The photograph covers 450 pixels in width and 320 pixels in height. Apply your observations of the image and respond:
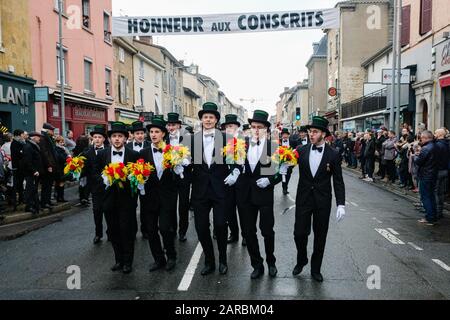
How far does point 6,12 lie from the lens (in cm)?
1575

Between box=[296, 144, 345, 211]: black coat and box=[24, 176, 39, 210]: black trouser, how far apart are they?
7.20 metres

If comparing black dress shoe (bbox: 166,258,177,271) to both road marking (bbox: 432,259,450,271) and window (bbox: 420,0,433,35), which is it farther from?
window (bbox: 420,0,433,35)

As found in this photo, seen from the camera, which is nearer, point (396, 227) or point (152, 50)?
point (396, 227)

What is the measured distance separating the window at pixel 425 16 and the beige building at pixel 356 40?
16123 mm

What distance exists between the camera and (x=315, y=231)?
5.52 metres

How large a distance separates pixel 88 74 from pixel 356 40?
77.2 ft

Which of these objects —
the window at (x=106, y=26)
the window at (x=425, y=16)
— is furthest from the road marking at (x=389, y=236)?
the window at (x=106, y=26)

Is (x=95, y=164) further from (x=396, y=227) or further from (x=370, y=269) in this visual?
(x=396, y=227)

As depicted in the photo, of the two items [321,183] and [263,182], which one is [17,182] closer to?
[263,182]

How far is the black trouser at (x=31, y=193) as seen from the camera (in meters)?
10.1

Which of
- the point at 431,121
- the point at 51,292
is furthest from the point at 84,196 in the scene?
the point at 431,121

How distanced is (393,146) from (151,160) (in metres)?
12.6

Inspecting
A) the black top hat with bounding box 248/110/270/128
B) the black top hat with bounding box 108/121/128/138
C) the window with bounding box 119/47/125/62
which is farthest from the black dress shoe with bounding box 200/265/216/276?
the window with bounding box 119/47/125/62

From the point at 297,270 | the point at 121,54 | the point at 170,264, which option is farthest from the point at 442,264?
the point at 121,54
